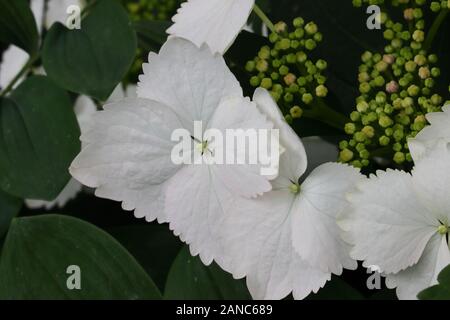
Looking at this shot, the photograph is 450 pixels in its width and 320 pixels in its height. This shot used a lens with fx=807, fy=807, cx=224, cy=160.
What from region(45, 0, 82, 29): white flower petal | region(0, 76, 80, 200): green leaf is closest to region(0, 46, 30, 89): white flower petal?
region(45, 0, 82, 29): white flower petal

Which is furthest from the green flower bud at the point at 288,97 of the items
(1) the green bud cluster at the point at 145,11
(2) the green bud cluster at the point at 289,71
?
(1) the green bud cluster at the point at 145,11

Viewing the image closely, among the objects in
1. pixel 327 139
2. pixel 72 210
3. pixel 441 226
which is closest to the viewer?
pixel 441 226

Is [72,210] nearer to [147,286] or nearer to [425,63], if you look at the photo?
[147,286]

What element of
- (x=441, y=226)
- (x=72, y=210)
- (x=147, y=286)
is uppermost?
(x=441, y=226)

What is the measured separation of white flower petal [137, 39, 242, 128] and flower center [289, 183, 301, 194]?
0.23 feet

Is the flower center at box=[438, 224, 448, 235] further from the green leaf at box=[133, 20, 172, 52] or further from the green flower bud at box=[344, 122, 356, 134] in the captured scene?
the green leaf at box=[133, 20, 172, 52]

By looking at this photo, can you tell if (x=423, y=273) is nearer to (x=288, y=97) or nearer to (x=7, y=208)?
(x=288, y=97)

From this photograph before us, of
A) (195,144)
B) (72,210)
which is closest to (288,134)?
(195,144)

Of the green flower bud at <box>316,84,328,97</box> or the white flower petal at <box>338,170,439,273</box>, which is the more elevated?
the green flower bud at <box>316,84,328,97</box>

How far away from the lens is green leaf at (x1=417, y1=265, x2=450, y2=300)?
1.60 ft

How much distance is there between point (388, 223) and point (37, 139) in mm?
307

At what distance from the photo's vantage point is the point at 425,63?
59 cm

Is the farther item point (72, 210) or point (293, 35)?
point (72, 210)

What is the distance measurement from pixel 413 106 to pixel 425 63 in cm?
4
